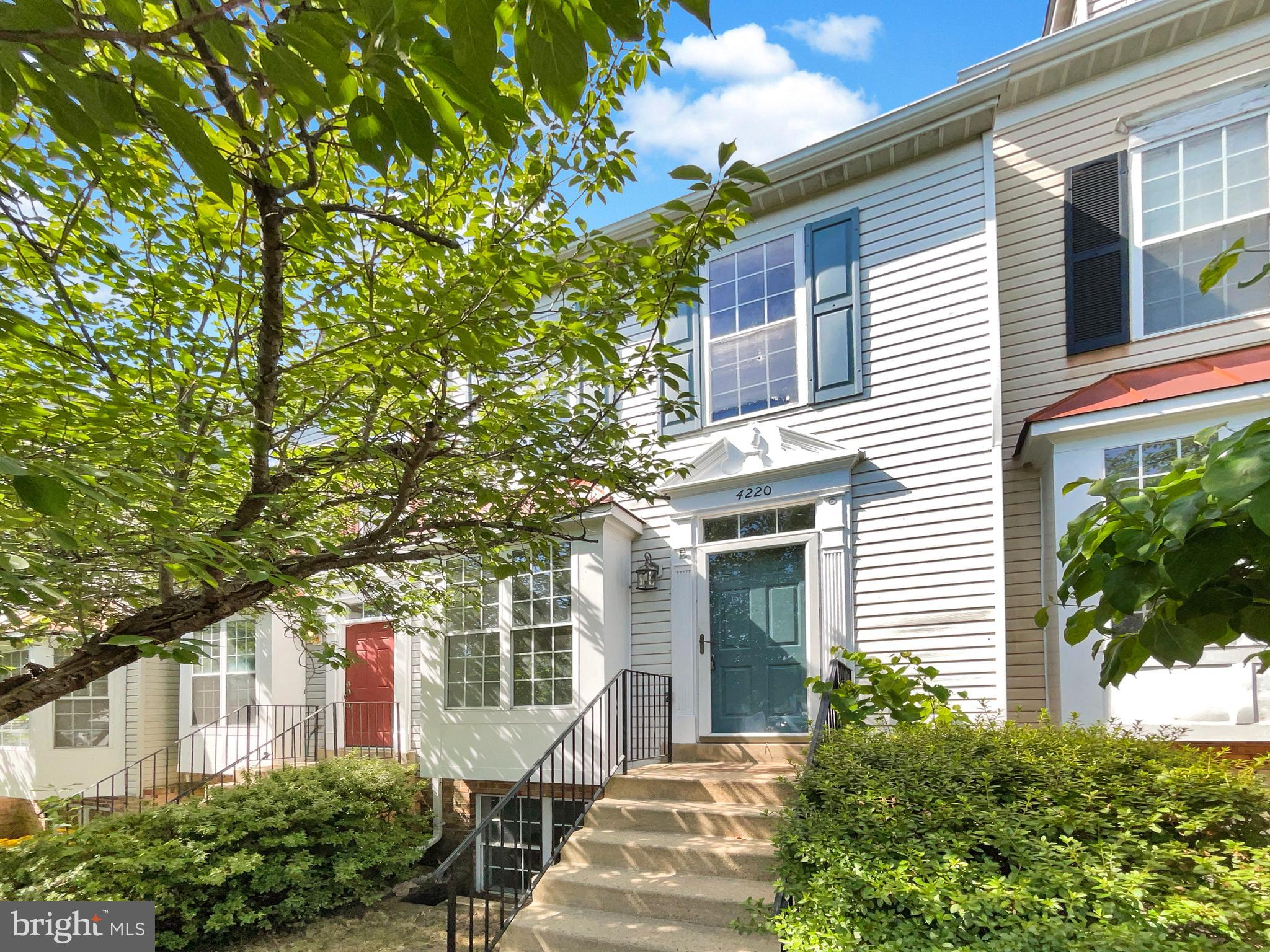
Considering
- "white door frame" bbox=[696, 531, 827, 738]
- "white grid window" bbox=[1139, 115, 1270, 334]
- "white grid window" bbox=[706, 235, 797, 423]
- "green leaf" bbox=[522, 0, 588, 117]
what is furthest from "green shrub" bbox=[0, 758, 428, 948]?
"white grid window" bbox=[1139, 115, 1270, 334]

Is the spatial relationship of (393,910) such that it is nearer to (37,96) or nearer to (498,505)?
(498,505)

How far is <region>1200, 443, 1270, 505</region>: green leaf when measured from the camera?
1229 millimetres

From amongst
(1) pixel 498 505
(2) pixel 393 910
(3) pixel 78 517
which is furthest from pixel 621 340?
(2) pixel 393 910

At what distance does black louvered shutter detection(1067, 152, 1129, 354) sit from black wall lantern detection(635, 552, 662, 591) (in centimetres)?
427

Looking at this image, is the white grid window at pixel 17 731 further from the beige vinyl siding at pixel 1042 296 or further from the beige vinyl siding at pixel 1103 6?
the beige vinyl siding at pixel 1103 6

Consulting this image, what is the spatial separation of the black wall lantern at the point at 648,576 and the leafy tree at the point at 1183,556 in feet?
19.1

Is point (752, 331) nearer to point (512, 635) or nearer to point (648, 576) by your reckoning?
point (648, 576)

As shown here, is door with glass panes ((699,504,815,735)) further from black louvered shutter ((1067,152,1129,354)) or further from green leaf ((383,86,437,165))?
green leaf ((383,86,437,165))

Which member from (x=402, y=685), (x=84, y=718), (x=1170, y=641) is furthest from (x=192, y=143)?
(x=84, y=718)

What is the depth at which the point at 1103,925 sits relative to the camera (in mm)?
3088

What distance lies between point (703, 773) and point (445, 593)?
365 centimetres

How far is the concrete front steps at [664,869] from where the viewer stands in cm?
457

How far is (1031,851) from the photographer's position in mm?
3594

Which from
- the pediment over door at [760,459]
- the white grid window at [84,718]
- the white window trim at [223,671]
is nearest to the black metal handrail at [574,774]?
the pediment over door at [760,459]
